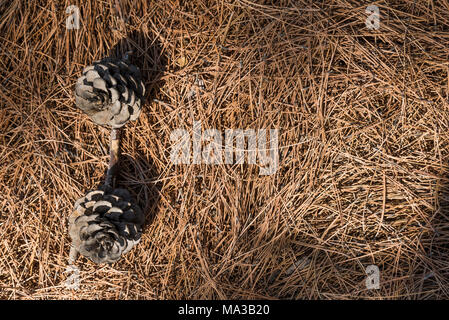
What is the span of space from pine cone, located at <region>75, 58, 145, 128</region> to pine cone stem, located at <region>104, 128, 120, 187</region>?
119 mm

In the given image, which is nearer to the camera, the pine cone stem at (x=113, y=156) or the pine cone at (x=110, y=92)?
the pine cone at (x=110, y=92)

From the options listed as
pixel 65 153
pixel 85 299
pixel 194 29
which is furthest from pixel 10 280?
pixel 194 29

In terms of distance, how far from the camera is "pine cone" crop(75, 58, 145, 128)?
131 cm

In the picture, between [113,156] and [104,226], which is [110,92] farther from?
[104,226]

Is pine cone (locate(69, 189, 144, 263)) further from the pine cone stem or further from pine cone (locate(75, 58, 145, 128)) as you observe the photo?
pine cone (locate(75, 58, 145, 128))

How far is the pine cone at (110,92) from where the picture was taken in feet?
4.29

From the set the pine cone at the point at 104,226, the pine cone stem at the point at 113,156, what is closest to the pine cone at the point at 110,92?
the pine cone stem at the point at 113,156

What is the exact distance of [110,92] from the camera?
1.31 metres

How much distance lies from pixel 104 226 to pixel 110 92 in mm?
581

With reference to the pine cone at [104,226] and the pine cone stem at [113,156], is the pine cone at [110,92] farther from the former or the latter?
the pine cone at [104,226]

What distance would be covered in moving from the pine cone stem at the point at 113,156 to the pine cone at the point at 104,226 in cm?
10

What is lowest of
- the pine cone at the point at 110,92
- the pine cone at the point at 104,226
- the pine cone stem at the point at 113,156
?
the pine cone at the point at 104,226

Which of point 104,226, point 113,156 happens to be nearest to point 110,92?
point 113,156
